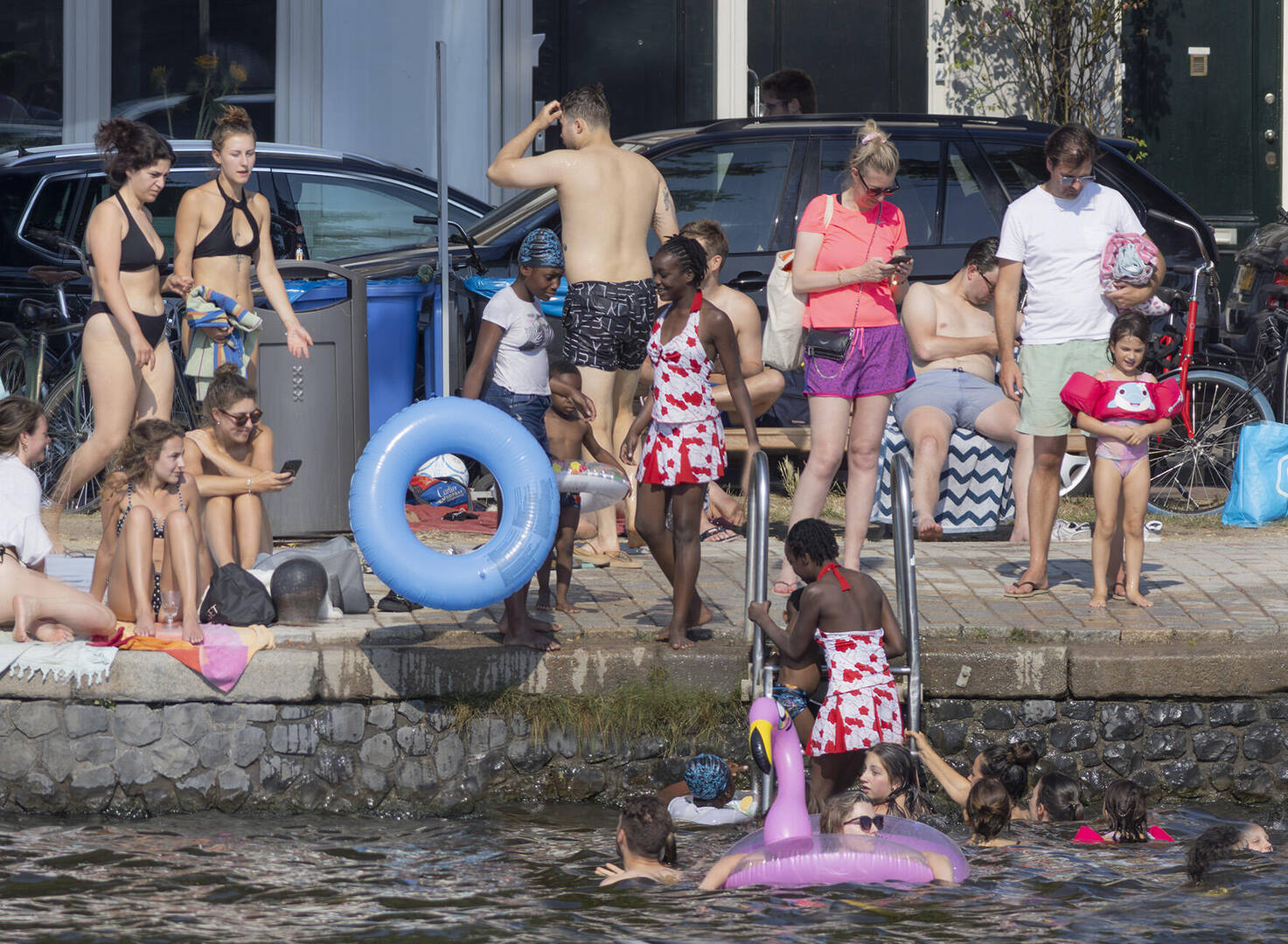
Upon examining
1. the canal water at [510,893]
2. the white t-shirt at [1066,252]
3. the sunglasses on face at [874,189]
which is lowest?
the canal water at [510,893]

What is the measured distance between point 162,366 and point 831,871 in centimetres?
388

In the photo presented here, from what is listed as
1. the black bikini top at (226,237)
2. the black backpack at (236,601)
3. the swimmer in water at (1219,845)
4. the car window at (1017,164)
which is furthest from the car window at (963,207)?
the black backpack at (236,601)

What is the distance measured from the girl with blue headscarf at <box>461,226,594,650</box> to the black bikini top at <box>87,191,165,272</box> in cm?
150

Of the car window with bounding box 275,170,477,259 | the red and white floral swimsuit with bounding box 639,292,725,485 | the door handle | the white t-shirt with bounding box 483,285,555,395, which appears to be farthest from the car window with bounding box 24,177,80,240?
the red and white floral swimsuit with bounding box 639,292,725,485

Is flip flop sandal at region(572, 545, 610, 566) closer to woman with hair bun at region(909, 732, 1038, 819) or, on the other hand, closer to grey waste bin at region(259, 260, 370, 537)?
grey waste bin at region(259, 260, 370, 537)

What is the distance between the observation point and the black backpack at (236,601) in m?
7.04

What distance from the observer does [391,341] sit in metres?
9.72

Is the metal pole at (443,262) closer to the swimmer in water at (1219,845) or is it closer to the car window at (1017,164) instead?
the car window at (1017,164)

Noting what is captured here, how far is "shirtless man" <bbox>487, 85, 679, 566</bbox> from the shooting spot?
8047 millimetres

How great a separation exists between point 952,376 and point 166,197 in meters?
4.69

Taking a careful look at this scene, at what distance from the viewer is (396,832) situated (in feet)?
22.2

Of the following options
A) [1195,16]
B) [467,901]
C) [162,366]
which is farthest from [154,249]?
[1195,16]

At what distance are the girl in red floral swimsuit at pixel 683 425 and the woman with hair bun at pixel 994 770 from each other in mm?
1003

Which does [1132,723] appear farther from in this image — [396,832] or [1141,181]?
[1141,181]
